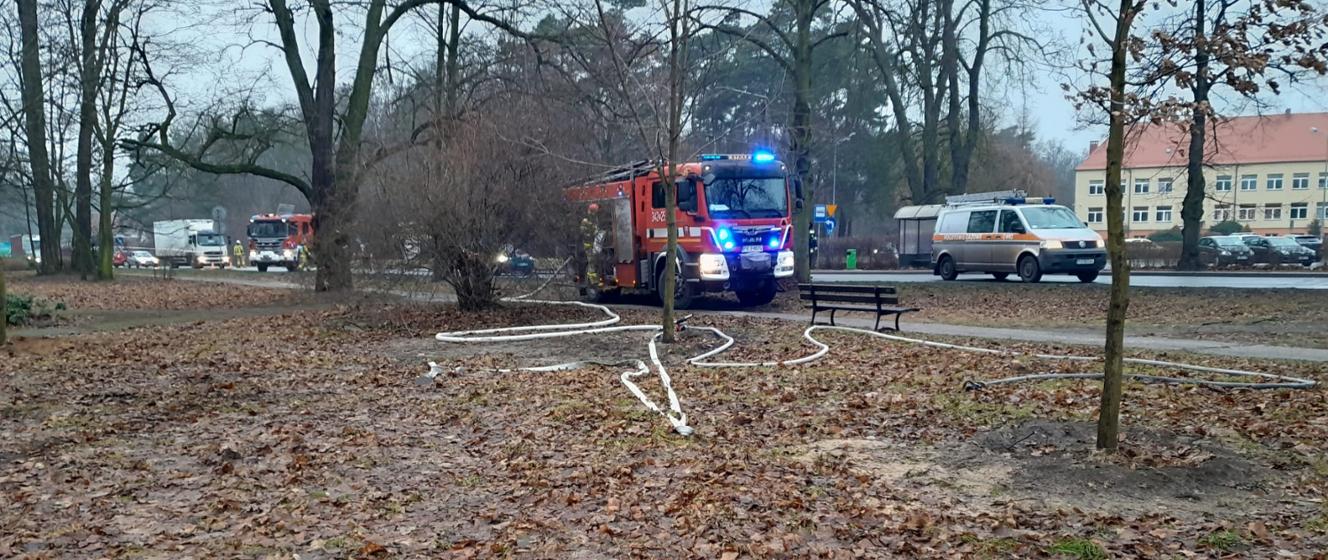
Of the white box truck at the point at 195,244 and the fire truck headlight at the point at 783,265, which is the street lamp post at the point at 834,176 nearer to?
the white box truck at the point at 195,244

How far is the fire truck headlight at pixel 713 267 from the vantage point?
1936 cm

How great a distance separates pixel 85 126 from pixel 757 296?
23.6 metres

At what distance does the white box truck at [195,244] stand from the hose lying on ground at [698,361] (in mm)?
49655

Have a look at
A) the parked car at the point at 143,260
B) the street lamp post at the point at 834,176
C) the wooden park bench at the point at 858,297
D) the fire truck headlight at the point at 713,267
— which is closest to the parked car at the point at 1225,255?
the fire truck headlight at the point at 713,267

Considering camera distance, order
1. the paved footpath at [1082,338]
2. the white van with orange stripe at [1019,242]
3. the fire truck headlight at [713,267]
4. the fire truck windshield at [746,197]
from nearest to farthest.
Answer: the paved footpath at [1082,338] → the fire truck headlight at [713,267] → the fire truck windshield at [746,197] → the white van with orange stripe at [1019,242]

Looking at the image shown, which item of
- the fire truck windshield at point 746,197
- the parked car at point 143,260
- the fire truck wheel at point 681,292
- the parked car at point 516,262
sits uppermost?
the fire truck windshield at point 746,197

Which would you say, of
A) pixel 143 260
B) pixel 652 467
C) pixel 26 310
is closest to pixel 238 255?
pixel 143 260

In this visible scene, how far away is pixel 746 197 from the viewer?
19.9 metres

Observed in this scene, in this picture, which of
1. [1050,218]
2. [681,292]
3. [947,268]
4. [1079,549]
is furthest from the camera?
[947,268]

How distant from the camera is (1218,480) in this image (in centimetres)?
621

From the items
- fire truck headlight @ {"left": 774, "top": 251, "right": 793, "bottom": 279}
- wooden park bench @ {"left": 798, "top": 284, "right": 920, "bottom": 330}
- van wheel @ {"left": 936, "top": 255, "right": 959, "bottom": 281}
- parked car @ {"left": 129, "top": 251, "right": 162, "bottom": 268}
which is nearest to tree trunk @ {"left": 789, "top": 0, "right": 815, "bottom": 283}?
fire truck headlight @ {"left": 774, "top": 251, "right": 793, "bottom": 279}

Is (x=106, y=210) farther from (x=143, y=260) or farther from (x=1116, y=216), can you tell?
(x=143, y=260)

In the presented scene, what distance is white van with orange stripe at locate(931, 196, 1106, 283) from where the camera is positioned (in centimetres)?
2489

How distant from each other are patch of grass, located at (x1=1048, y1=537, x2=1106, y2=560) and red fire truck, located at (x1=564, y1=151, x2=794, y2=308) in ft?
45.3
